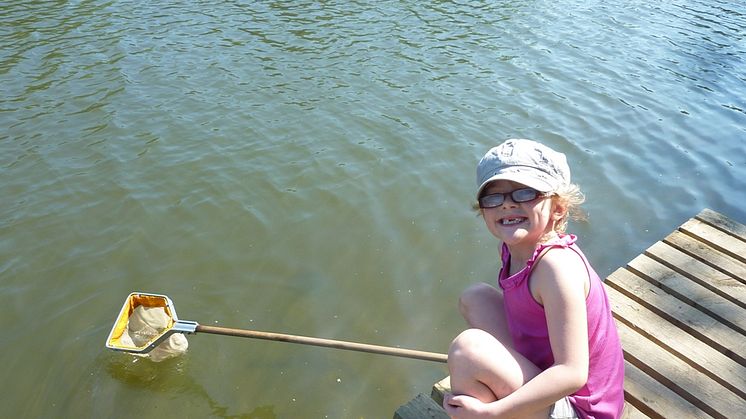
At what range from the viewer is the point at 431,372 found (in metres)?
3.93

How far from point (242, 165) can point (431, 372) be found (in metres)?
2.94

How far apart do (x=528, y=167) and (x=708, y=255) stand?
102 inches

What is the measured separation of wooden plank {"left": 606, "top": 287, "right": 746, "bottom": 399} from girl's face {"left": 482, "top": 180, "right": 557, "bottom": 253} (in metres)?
1.46

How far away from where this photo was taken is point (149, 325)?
3.85m

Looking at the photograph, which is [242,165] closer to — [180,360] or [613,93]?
[180,360]

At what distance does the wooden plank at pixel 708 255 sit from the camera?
4.09 meters

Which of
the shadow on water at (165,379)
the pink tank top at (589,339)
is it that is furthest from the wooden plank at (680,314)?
the shadow on water at (165,379)

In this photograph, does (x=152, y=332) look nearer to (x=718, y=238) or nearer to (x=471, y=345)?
(x=471, y=345)

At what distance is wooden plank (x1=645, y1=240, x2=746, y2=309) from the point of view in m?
3.87

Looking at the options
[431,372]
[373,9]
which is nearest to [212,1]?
[373,9]

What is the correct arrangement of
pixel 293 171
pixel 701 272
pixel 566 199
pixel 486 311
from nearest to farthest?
pixel 566 199 → pixel 486 311 → pixel 701 272 → pixel 293 171

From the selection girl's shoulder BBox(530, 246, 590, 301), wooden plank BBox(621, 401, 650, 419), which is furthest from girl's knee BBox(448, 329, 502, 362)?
wooden plank BBox(621, 401, 650, 419)

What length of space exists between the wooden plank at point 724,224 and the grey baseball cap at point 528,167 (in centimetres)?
279

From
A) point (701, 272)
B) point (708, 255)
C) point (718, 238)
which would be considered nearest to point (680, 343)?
point (701, 272)
